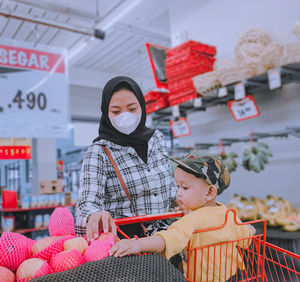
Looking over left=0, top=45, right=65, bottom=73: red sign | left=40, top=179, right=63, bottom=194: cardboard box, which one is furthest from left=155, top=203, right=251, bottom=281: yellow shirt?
left=40, top=179, right=63, bottom=194: cardboard box

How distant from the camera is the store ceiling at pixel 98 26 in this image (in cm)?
500

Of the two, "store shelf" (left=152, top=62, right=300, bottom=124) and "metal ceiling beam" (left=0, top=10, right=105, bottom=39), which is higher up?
"metal ceiling beam" (left=0, top=10, right=105, bottom=39)

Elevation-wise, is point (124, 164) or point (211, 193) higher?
point (124, 164)

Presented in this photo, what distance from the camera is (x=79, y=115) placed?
9.27 metres

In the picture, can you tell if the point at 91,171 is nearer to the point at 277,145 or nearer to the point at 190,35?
the point at 277,145

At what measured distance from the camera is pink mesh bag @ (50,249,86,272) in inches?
31.0

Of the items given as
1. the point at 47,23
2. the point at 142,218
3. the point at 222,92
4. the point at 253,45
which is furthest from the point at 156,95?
the point at 142,218

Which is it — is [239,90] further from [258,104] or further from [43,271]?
[43,271]

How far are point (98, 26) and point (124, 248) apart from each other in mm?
5212

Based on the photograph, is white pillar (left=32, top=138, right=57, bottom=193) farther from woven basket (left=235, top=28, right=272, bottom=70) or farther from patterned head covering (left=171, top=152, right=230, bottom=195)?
patterned head covering (left=171, top=152, right=230, bottom=195)

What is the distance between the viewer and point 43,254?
2.96 ft

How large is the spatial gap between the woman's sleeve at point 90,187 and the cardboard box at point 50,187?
5418 mm

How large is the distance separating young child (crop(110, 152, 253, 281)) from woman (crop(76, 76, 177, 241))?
0.22 metres

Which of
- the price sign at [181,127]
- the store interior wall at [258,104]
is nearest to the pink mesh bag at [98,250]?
the store interior wall at [258,104]
